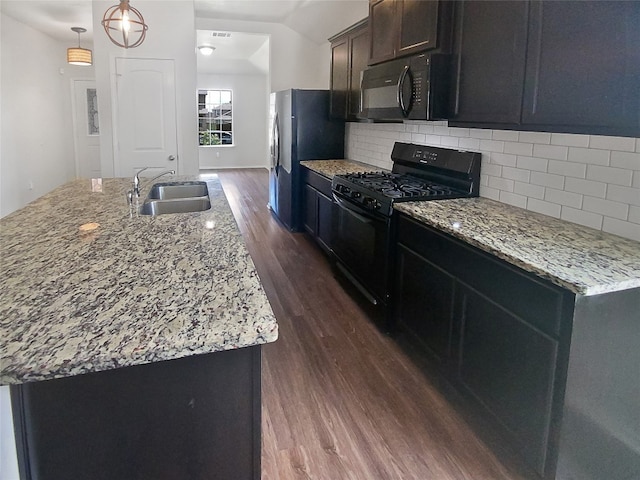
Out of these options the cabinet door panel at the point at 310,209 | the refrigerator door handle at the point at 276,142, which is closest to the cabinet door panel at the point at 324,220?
the cabinet door panel at the point at 310,209

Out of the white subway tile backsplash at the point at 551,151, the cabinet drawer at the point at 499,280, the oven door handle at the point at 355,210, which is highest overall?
the white subway tile backsplash at the point at 551,151

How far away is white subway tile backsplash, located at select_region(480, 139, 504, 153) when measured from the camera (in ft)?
9.04

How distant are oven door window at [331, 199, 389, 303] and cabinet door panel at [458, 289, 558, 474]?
88 centimetres

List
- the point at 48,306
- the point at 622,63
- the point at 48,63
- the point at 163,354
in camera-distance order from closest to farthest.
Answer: the point at 163,354, the point at 48,306, the point at 622,63, the point at 48,63

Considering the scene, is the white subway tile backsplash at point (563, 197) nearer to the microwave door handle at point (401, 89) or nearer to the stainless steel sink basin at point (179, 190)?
the microwave door handle at point (401, 89)

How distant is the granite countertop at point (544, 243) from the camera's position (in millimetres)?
1533

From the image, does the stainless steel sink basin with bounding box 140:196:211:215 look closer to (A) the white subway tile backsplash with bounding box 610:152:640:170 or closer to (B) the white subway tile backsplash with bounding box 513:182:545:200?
(B) the white subway tile backsplash with bounding box 513:182:545:200

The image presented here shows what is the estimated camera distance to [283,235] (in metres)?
5.54

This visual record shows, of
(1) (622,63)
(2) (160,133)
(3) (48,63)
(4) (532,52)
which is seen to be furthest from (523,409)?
(3) (48,63)

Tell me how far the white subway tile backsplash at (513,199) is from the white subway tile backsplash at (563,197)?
166 millimetres

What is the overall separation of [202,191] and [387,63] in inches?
61.9

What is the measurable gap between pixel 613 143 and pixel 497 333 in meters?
0.96

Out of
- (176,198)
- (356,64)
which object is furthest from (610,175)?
(356,64)

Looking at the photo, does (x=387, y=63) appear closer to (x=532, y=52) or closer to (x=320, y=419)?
(x=532, y=52)
